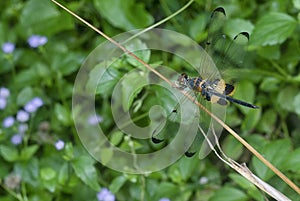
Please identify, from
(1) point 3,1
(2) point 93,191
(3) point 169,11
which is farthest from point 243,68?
(1) point 3,1

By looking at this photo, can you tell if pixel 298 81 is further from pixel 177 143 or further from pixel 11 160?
pixel 11 160

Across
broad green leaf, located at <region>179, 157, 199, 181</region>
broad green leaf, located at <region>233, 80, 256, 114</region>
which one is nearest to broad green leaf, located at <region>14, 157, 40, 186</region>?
broad green leaf, located at <region>179, 157, 199, 181</region>

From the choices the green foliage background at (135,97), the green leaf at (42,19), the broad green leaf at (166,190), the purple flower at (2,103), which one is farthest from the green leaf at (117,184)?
the green leaf at (42,19)

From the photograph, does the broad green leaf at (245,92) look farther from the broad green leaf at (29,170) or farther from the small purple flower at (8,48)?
the small purple flower at (8,48)

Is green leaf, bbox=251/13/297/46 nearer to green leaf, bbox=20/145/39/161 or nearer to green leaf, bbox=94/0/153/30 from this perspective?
green leaf, bbox=94/0/153/30

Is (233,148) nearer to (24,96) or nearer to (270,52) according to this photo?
(270,52)

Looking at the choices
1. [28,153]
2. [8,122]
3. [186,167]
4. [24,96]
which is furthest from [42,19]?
[186,167]
